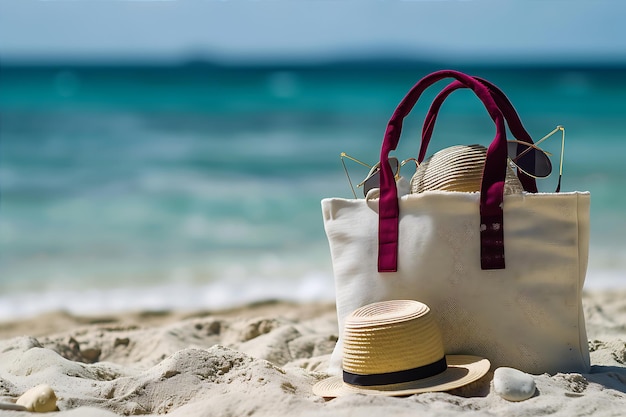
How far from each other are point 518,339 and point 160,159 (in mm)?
10844

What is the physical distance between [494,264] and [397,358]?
0.57 meters

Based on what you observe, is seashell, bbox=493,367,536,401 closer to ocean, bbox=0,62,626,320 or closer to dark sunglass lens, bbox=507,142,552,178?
dark sunglass lens, bbox=507,142,552,178

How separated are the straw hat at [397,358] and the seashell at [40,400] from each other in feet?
3.09

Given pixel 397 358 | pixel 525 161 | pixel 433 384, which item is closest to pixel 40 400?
pixel 397 358

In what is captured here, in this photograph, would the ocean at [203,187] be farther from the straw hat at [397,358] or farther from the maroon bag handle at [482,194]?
the straw hat at [397,358]

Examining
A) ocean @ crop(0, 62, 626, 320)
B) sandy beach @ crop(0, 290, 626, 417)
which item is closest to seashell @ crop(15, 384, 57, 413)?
sandy beach @ crop(0, 290, 626, 417)

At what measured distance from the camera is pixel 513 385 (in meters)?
2.76

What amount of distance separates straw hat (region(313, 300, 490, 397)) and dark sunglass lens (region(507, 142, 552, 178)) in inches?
31.9

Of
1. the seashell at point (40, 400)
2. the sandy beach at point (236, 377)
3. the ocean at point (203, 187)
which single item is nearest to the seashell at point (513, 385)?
the sandy beach at point (236, 377)

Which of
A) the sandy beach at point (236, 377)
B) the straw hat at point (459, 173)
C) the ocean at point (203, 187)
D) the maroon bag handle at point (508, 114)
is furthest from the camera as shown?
the ocean at point (203, 187)

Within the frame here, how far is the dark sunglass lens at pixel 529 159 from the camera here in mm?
3254

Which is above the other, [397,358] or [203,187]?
[203,187]

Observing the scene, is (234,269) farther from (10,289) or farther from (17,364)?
(17,364)

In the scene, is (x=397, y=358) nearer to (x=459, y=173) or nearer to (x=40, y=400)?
(x=459, y=173)
